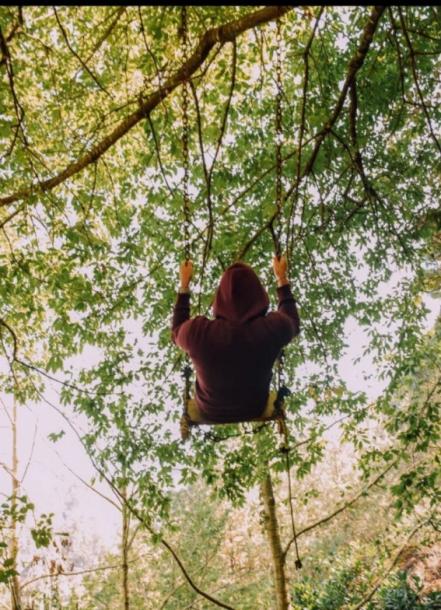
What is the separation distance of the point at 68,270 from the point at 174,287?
4.31 feet

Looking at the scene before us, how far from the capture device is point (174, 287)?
526 centimetres

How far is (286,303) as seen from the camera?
2.49 m

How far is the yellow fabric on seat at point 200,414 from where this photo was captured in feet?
8.54

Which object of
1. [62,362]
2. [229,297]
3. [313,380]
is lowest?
[229,297]

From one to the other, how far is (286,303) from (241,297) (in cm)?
34

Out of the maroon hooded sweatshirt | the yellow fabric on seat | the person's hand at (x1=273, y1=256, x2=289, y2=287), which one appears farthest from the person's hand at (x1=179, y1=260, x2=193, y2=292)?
the yellow fabric on seat

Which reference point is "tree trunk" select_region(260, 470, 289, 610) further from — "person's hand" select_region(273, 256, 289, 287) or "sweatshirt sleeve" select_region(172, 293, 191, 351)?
A: "sweatshirt sleeve" select_region(172, 293, 191, 351)

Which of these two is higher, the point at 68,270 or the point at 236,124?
the point at 236,124

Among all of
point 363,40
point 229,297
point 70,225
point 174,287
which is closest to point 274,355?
point 229,297

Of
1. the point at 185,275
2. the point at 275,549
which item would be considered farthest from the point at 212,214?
the point at 275,549

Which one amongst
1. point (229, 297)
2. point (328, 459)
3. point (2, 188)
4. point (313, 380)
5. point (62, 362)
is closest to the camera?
point (229, 297)

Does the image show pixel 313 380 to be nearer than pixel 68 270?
No

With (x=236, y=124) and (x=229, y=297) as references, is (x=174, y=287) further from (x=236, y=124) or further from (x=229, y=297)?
(x=229, y=297)

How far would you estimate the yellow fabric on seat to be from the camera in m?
2.60
